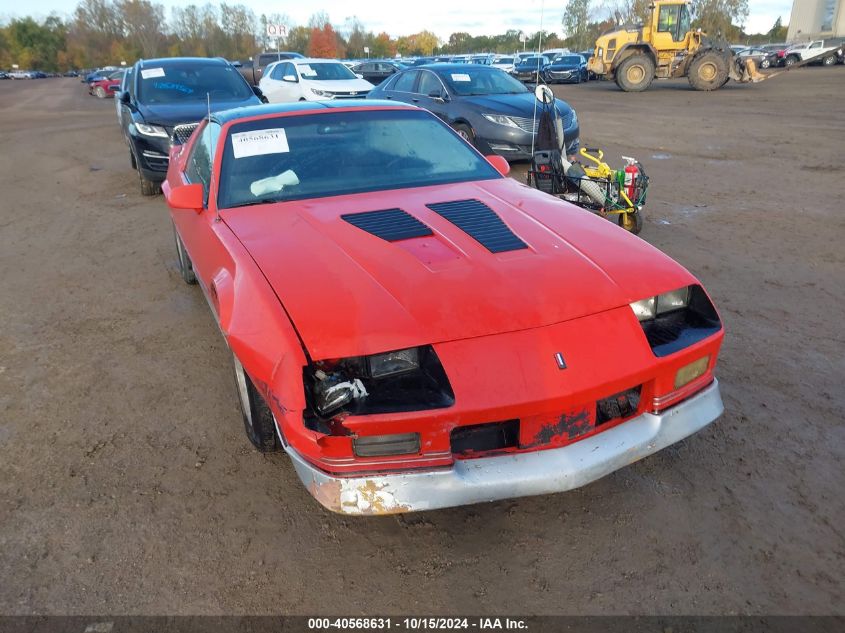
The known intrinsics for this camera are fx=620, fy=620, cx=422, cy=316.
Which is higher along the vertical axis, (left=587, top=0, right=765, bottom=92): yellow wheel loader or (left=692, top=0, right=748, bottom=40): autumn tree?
(left=692, top=0, right=748, bottom=40): autumn tree

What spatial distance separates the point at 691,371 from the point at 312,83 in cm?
1214

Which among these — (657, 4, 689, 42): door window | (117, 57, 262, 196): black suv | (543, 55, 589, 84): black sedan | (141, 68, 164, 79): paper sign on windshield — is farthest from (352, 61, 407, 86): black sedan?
(141, 68, 164, 79): paper sign on windshield

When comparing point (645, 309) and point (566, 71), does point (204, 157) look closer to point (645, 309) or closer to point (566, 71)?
point (645, 309)

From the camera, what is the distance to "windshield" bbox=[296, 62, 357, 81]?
1340 cm

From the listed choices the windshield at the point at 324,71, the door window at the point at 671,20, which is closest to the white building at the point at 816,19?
the door window at the point at 671,20

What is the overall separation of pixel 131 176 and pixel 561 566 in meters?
9.18

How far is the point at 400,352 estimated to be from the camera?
212 centimetres

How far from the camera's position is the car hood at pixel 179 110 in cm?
749

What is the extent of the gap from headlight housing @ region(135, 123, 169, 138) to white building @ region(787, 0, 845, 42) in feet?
194

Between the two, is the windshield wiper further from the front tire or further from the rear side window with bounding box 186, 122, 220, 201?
the front tire

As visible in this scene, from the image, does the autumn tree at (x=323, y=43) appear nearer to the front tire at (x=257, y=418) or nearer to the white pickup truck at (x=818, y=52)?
the white pickup truck at (x=818, y=52)

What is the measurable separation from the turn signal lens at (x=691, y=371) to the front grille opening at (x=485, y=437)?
27.1 inches

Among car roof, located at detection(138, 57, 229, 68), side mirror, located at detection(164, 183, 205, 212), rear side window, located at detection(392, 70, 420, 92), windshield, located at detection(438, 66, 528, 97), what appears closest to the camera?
side mirror, located at detection(164, 183, 205, 212)

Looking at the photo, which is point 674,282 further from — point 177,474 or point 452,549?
point 177,474
